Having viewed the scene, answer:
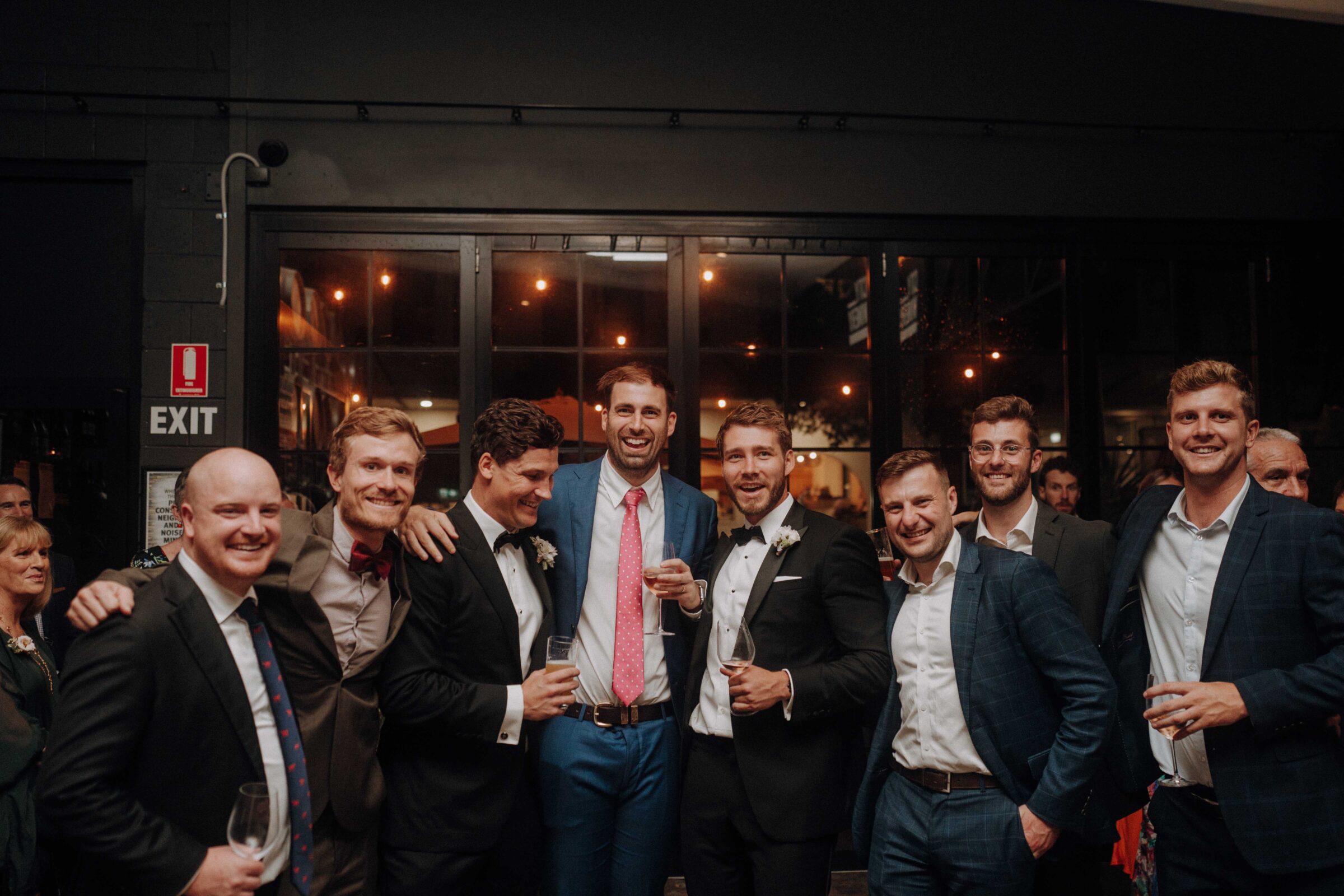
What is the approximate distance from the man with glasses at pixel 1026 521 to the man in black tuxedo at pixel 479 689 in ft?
4.79

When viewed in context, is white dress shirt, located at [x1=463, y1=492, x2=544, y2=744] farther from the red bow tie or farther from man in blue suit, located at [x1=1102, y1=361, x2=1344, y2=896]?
man in blue suit, located at [x1=1102, y1=361, x2=1344, y2=896]

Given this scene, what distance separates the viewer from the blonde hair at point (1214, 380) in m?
2.40

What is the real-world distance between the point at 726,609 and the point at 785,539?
0.28 meters

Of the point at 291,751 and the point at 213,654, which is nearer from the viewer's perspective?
the point at 213,654

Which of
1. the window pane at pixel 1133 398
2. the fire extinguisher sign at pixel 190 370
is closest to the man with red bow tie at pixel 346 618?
the fire extinguisher sign at pixel 190 370

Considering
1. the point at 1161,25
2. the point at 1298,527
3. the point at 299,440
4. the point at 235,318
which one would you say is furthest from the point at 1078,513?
the point at 235,318

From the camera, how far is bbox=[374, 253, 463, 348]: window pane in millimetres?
4430

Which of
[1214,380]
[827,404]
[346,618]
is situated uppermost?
[827,404]

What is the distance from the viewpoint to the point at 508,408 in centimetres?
257

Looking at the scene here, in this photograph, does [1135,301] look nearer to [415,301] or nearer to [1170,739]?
[1170,739]

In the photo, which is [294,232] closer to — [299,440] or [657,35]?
[299,440]

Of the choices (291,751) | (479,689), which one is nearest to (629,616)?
(479,689)

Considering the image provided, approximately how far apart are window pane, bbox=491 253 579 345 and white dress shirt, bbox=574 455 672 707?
1.69 meters

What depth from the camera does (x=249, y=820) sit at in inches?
61.4
